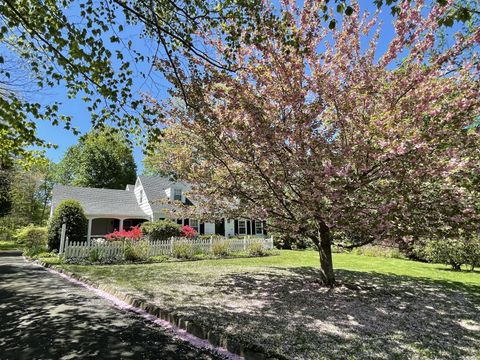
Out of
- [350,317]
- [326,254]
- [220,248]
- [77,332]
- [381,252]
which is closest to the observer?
[77,332]

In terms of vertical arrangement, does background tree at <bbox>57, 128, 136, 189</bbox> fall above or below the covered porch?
above

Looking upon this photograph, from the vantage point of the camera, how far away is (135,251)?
43.2 feet

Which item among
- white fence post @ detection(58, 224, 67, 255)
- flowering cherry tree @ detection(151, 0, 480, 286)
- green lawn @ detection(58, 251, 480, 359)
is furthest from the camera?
white fence post @ detection(58, 224, 67, 255)

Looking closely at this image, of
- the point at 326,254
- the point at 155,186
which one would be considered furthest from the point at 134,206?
the point at 326,254

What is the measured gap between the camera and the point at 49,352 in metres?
3.74

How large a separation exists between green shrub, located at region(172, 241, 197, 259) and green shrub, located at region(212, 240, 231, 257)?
4.05ft

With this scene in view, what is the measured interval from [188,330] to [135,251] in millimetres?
9591

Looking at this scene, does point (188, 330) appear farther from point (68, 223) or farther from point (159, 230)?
point (159, 230)

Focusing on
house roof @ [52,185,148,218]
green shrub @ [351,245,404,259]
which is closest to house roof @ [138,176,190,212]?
house roof @ [52,185,148,218]

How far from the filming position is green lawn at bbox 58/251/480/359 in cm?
382

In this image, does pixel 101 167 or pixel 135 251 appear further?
pixel 101 167

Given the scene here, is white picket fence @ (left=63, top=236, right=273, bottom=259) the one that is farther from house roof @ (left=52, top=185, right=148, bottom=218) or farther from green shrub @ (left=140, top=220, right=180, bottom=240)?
house roof @ (left=52, top=185, right=148, bottom=218)

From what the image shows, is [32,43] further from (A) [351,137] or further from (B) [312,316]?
(B) [312,316]

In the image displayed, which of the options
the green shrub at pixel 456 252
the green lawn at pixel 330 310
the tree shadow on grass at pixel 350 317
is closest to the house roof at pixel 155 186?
the green lawn at pixel 330 310
